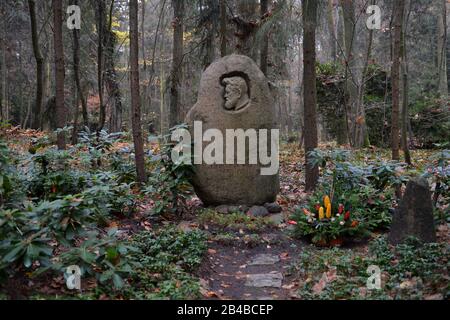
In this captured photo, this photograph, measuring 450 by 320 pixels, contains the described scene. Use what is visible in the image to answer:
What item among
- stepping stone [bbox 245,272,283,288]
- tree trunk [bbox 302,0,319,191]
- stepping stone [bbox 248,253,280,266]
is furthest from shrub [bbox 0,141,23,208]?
tree trunk [bbox 302,0,319,191]

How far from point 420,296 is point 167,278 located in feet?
8.25

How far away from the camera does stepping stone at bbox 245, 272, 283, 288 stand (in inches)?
198

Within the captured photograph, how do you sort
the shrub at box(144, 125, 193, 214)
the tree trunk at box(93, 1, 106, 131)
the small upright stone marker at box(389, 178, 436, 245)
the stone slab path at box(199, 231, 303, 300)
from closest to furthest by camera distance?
the stone slab path at box(199, 231, 303, 300), the small upright stone marker at box(389, 178, 436, 245), the shrub at box(144, 125, 193, 214), the tree trunk at box(93, 1, 106, 131)

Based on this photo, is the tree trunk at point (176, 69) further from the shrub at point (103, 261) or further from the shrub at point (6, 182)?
the shrub at point (103, 261)

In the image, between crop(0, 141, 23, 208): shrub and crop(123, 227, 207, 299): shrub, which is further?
crop(0, 141, 23, 208): shrub

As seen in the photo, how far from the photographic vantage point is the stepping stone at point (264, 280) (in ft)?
16.5

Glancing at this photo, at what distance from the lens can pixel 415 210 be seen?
542 cm

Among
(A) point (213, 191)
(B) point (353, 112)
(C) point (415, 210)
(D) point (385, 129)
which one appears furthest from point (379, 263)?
(D) point (385, 129)

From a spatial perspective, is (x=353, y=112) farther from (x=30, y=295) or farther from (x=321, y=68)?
(x=30, y=295)

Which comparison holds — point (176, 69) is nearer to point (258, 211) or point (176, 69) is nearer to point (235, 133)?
point (235, 133)

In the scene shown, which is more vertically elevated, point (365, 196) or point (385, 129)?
point (385, 129)

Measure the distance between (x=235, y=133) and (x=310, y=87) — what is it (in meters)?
2.06

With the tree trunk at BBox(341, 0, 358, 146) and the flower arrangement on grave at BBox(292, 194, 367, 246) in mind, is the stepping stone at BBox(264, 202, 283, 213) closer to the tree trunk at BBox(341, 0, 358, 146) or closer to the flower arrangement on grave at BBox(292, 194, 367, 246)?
the flower arrangement on grave at BBox(292, 194, 367, 246)

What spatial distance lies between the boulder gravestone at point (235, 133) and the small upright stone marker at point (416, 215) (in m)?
2.80
